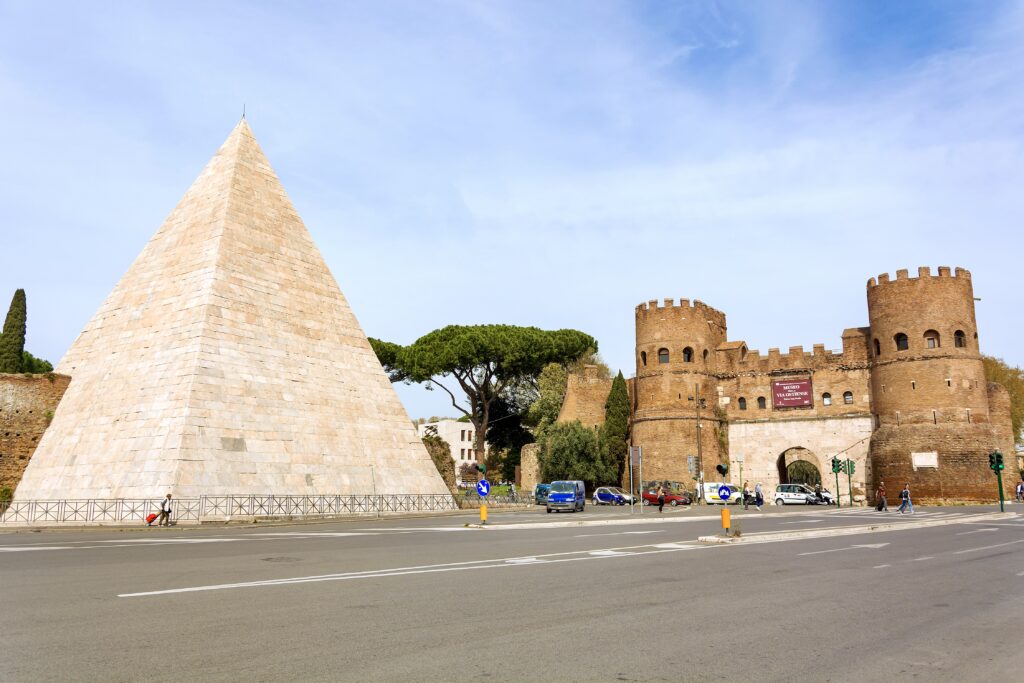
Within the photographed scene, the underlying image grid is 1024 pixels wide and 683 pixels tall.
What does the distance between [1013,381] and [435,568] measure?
188 feet

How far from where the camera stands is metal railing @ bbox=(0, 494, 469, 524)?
18.7 meters

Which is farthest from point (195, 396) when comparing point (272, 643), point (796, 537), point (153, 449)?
point (272, 643)

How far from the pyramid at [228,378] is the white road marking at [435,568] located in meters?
11.6

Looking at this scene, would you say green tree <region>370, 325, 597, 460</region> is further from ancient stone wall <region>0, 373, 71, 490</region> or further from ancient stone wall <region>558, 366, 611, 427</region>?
ancient stone wall <region>0, 373, 71, 490</region>

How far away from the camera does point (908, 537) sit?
1606 cm

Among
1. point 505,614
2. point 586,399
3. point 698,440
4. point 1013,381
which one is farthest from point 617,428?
point 505,614

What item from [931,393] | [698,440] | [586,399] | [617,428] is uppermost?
[586,399]

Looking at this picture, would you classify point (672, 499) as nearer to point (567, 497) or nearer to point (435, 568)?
point (567, 497)

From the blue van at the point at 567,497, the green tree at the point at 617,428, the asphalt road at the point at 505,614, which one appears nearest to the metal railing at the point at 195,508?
the asphalt road at the point at 505,614

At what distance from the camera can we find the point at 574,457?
4594 centimetres

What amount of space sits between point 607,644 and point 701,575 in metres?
4.22

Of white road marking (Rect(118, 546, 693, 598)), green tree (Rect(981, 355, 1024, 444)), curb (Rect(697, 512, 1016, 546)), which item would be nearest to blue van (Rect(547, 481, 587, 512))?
curb (Rect(697, 512, 1016, 546))

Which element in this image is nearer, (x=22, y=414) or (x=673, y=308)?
(x=22, y=414)

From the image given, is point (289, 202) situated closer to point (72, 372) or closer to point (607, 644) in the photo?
point (72, 372)
